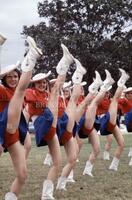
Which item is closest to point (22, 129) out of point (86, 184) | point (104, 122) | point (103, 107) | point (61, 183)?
point (61, 183)

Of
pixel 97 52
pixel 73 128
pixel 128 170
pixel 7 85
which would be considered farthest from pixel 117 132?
pixel 97 52

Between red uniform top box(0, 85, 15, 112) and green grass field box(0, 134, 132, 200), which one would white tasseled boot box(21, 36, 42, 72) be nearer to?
red uniform top box(0, 85, 15, 112)

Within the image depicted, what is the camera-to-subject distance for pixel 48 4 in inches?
1438

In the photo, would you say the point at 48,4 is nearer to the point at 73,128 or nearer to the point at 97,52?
the point at 97,52

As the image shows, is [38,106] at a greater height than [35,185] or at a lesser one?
greater

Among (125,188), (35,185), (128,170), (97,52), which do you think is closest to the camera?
(125,188)

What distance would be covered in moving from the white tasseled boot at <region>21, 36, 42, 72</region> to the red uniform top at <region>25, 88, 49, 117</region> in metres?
1.61

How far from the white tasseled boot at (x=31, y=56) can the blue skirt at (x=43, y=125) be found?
143 cm

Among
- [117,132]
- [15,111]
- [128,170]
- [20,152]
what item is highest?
[15,111]

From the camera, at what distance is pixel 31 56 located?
6.43 meters

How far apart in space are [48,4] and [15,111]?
30700 millimetres

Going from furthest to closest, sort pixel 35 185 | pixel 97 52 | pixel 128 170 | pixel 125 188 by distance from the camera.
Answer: pixel 97 52 → pixel 128 170 → pixel 35 185 → pixel 125 188

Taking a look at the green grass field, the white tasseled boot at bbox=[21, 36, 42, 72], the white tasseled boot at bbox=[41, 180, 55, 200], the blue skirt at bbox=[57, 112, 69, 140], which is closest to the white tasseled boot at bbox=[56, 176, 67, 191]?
the green grass field

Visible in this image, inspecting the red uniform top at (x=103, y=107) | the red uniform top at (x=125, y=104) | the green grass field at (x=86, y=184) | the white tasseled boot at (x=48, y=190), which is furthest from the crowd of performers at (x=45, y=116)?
the red uniform top at (x=125, y=104)
